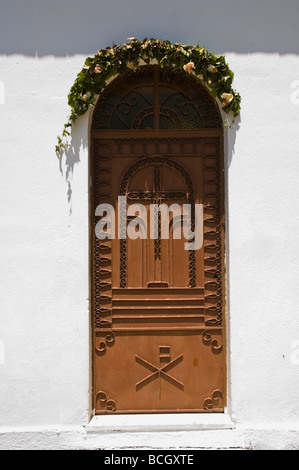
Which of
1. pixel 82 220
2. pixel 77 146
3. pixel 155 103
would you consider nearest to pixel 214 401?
pixel 82 220

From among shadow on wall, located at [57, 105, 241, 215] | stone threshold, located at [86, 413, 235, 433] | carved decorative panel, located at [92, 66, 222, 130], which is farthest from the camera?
carved decorative panel, located at [92, 66, 222, 130]

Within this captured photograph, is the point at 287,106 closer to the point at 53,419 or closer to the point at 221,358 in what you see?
the point at 221,358

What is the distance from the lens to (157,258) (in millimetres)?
3844

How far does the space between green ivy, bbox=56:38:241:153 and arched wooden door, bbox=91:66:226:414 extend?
7.3 inches

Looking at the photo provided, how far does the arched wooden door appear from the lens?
3.79 m

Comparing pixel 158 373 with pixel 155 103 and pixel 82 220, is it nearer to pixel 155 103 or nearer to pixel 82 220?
pixel 82 220

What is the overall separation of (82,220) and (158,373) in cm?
159

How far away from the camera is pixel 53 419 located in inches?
144

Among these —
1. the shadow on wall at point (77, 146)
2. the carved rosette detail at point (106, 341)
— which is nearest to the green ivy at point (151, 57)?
the shadow on wall at point (77, 146)

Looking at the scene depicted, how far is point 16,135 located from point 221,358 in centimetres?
282

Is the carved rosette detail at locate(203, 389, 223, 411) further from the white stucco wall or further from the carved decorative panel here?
the carved decorative panel

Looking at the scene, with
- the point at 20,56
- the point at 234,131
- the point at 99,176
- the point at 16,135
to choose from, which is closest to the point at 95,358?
the point at 99,176

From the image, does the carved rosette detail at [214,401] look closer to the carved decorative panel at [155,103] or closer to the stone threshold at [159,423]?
Answer: the stone threshold at [159,423]

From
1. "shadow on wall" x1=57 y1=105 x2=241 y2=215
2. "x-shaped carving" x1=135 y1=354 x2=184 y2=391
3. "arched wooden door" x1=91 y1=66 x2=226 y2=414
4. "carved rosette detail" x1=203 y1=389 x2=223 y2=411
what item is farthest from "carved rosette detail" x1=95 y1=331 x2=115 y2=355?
"shadow on wall" x1=57 y1=105 x2=241 y2=215
